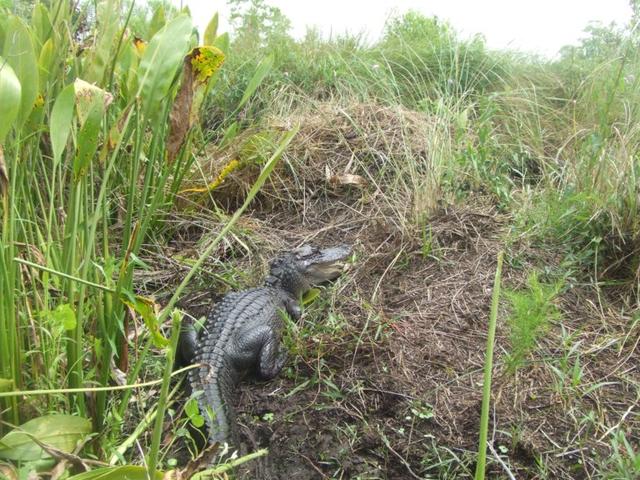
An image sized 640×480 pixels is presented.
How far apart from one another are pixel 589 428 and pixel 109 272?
58.1 inches

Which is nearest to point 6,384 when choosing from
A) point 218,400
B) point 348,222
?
point 218,400

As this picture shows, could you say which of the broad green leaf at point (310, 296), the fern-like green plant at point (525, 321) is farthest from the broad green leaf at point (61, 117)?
the broad green leaf at point (310, 296)

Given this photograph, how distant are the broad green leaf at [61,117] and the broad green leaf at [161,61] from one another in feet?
0.64

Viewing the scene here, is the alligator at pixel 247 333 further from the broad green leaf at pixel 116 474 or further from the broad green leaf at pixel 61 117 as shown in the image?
the broad green leaf at pixel 61 117

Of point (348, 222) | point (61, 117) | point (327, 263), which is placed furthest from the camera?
point (348, 222)

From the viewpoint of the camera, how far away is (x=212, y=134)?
383 centimetres

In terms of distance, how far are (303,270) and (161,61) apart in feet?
5.54

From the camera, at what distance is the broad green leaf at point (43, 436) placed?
4.27 feet

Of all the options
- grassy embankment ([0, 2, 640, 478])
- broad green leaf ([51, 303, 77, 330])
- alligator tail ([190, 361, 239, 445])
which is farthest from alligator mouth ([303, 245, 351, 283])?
broad green leaf ([51, 303, 77, 330])

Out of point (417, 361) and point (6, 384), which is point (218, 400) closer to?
point (417, 361)

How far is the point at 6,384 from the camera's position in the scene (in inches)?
49.9

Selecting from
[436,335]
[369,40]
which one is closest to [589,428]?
[436,335]

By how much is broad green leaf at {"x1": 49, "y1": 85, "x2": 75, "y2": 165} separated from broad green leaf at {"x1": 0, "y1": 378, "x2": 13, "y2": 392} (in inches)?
18.7

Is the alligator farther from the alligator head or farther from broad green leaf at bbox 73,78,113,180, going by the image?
broad green leaf at bbox 73,78,113,180
